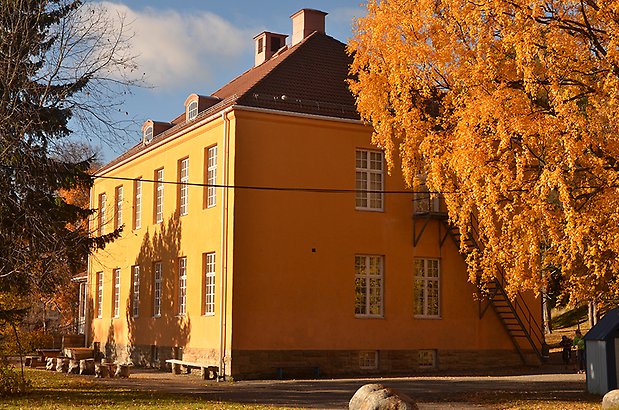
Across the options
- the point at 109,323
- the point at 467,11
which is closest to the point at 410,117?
the point at 467,11

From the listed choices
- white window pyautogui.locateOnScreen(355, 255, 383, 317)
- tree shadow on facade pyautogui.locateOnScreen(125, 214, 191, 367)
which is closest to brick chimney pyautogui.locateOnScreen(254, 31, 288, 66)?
tree shadow on facade pyautogui.locateOnScreen(125, 214, 191, 367)

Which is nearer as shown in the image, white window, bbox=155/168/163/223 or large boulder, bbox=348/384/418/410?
large boulder, bbox=348/384/418/410

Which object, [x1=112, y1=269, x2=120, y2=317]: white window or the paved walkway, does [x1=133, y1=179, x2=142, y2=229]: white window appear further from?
the paved walkway

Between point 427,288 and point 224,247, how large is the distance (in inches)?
275

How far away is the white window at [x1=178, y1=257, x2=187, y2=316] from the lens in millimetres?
28453

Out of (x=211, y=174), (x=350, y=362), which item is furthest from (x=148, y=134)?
(x=350, y=362)

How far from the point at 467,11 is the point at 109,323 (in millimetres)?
22765

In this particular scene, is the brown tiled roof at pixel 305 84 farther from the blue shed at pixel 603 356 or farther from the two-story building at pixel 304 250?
the blue shed at pixel 603 356

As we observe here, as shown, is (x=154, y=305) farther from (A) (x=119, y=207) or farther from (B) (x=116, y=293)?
(A) (x=119, y=207)

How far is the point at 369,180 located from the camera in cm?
2723

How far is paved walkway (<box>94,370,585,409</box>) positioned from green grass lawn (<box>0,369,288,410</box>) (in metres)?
0.88

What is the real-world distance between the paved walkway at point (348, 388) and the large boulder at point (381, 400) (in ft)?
10.4

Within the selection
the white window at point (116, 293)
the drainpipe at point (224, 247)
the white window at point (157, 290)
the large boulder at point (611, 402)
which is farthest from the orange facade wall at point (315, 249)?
the white window at point (116, 293)

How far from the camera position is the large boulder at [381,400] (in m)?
13.0
